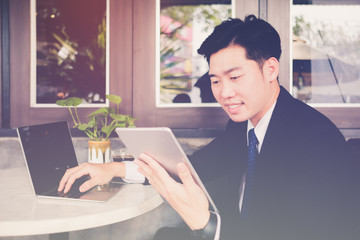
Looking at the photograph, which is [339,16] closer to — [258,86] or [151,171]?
[258,86]

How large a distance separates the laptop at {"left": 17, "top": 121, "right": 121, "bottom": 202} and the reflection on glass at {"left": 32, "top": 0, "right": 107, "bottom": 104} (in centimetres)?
87

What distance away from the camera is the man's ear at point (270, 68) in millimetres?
1348

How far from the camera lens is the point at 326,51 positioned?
3.40 metres

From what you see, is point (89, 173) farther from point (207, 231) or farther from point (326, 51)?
point (326, 51)

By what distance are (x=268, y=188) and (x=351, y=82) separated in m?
1.93

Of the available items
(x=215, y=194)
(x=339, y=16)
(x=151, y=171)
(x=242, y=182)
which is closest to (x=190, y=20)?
(x=339, y=16)

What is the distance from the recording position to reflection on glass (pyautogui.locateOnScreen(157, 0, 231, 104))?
2416 millimetres

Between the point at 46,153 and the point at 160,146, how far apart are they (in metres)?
0.61

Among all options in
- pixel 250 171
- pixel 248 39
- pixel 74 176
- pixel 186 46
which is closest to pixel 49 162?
pixel 74 176

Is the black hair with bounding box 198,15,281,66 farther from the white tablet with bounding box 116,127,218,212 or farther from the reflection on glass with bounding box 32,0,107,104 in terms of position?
the reflection on glass with bounding box 32,0,107,104

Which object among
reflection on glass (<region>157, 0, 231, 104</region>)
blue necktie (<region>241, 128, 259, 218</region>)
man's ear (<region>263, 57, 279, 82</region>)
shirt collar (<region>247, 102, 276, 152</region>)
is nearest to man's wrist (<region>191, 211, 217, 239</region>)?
blue necktie (<region>241, 128, 259, 218</region>)

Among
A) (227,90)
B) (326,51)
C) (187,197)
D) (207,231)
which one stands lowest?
(207,231)

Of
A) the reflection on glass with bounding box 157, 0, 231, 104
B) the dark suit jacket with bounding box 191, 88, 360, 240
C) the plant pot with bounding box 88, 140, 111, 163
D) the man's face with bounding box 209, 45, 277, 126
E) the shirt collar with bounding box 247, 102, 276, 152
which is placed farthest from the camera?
the reflection on glass with bounding box 157, 0, 231, 104

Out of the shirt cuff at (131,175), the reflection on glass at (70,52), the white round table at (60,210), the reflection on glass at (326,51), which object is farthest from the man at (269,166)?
the reflection on glass at (70,52)
